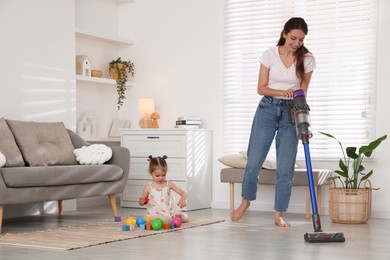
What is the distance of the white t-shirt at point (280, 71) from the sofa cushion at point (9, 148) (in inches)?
69.6

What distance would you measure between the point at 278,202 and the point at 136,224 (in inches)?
37.7

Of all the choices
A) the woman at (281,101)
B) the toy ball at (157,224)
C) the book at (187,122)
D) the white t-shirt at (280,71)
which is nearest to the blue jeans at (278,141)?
the woman at (281,101)

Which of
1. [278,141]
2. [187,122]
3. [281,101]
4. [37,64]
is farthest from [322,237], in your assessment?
[37,64]

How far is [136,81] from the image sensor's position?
662cm

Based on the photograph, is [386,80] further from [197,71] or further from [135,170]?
[135,170]

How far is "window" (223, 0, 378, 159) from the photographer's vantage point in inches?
216

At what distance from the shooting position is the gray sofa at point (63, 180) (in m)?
4.17

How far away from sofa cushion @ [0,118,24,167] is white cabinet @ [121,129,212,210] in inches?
60.2

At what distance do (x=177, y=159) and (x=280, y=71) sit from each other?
1.68 m

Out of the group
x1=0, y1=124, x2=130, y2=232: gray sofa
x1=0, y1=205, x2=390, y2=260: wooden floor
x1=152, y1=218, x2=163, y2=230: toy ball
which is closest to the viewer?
x1=0, y1=205, x2=390, y2=260: wooden floor

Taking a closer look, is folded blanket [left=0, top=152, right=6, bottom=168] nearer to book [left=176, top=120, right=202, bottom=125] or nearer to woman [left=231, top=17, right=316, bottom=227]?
woman [left=231, top=17, right=316, bottom=227]

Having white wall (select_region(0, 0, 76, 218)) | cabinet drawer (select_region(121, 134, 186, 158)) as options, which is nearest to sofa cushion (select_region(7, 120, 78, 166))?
white wall (select_region(0, 0, 76, 218))

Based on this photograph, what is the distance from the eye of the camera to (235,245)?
3.68m

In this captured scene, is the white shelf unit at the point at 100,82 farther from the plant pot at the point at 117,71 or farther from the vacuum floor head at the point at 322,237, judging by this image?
the vacuum floor head at the point at 322,237
